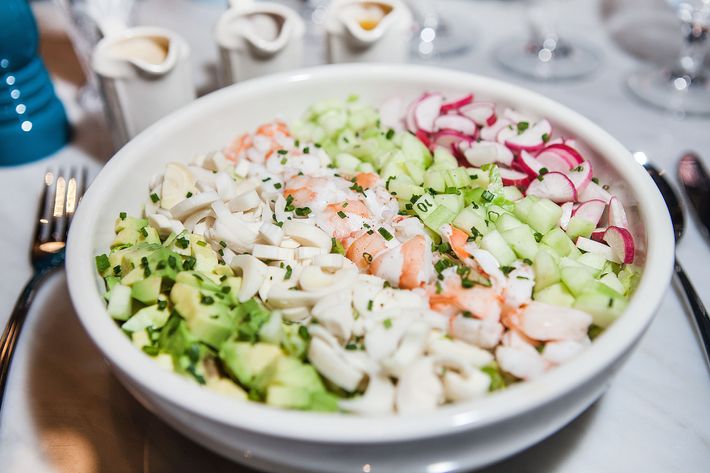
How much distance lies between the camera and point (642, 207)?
0.95m

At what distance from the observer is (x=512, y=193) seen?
1.11 meters

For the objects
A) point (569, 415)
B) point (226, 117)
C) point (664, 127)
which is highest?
point (226, 117)

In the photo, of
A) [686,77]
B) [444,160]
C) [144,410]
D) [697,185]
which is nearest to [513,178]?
[444,160]

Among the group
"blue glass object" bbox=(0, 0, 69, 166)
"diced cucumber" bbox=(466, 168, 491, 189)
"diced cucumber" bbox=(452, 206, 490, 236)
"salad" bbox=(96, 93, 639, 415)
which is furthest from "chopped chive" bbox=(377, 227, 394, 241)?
"blue glass object" bbox=(0, 0, 69, 166)

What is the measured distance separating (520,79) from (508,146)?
0.77 metres

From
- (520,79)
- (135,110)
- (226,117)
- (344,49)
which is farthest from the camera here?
(520,79)

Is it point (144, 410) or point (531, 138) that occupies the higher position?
point (531, 138)

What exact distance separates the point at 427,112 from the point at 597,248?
0.44m

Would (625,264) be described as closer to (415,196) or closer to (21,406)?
(415,196)

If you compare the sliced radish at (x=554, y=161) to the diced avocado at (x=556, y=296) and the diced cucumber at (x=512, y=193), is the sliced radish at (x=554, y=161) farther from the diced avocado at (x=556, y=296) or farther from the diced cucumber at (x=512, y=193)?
the diced avocado at (x=556, y=296)

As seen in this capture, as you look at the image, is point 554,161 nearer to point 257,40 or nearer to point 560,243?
point 560,243

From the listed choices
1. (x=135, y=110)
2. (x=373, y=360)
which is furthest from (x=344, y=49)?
(x=373, y=360)

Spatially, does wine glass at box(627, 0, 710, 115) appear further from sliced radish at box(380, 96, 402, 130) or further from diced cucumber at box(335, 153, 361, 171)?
diced cucumber at box(335, 153, 361, 171)

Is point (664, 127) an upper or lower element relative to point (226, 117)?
lower
